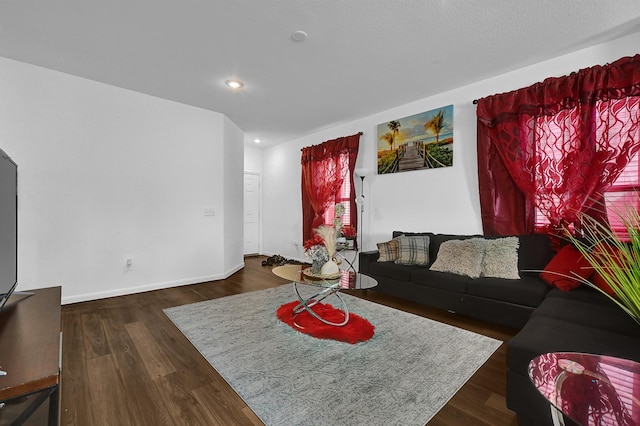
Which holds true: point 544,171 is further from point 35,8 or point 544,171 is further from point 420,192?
point 35,8

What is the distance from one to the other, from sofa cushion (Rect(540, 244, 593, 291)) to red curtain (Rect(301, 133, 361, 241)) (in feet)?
8.89

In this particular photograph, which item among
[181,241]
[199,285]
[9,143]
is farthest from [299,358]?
[9,143]

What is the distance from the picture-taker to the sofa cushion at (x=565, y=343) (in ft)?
4.42

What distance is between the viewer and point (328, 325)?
254 centimetres

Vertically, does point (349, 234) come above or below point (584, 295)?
above

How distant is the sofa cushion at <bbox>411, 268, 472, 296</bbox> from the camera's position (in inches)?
112

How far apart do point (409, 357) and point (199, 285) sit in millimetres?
3207

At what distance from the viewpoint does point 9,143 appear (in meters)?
Answer: 2.97

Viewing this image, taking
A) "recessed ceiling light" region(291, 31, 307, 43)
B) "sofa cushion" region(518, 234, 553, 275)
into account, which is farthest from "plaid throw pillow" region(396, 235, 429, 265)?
"recessed ceiling light" region(291, 31, 307, 43)

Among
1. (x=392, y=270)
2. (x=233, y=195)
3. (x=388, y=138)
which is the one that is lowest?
(x=392, y=270)

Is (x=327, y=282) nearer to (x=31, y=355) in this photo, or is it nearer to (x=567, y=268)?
(x=31, y=355)

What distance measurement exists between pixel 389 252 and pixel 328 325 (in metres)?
1.49

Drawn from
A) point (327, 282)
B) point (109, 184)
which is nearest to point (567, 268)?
point (327, 282)

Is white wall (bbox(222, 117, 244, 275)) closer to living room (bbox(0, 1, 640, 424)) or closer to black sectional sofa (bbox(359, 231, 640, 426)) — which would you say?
living room (bbox(0, 1, 640, 424))
